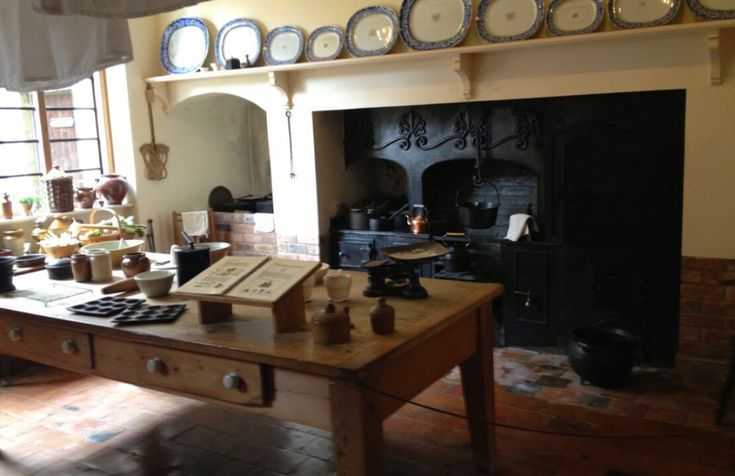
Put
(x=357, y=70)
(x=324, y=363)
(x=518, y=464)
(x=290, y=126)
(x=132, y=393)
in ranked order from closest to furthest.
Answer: (x=324, y=363), (x=518, y=464), (x=132, y=393), (x=357, y=70), (x=290, y=126)

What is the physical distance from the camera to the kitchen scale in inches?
109

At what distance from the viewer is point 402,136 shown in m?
5.18

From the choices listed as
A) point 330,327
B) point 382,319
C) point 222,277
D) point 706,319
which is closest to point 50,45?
point 222,277

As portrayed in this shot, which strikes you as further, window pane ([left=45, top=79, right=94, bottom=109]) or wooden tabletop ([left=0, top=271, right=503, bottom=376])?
window pane ([left=45, top=79, right=94, bottom=109])

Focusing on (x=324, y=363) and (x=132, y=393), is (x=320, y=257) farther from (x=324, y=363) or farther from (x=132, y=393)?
(x=324, y=363)

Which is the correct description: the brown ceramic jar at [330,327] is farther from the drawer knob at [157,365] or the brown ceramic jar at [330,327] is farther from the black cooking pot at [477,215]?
the black cooking pot at [477,215]

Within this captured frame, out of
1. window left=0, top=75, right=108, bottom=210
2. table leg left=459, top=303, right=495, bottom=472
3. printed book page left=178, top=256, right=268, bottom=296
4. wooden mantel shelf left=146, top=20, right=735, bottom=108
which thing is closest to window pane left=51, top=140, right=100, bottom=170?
window left=0, top=75, right=108, bottom=210

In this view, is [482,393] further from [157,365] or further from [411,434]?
[157,365]

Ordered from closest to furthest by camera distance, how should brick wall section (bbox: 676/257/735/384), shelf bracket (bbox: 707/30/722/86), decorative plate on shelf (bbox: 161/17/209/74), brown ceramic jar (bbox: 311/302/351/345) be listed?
1. brown ceramic jar (bbox: 311/302/351/345)
2. shelf bracket (bbox: 707/30/722/86)
3. brick wall section (bbox: 676/257/735/384)
4. decorative plate on shelf (bbox: 161/17/209/74)

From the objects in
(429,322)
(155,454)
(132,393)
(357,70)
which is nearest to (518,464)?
(429,322)

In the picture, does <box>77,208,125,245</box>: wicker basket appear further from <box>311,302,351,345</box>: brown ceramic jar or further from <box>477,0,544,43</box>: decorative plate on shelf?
<box>477,0,544,43</box>: decorative plate on shelf

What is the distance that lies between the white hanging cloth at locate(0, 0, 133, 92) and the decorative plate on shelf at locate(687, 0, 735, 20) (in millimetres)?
3077

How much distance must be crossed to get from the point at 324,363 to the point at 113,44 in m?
1.33

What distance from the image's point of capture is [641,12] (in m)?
3.91
